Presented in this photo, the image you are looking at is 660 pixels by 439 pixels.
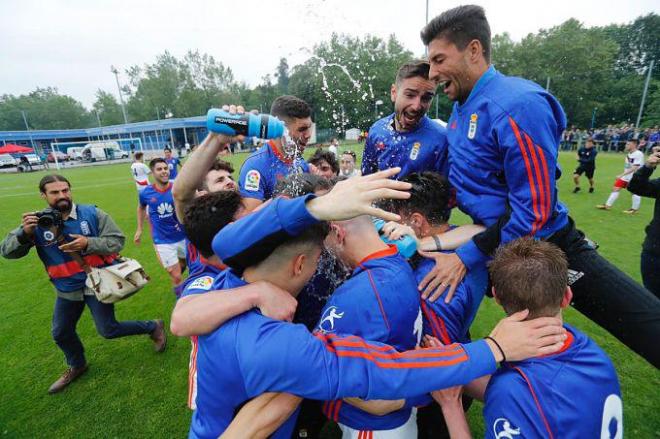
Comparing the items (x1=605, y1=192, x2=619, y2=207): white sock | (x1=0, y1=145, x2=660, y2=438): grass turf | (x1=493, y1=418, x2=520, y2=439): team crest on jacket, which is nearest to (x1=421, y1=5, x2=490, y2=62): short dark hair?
(x1=493, y1=418, x2=520, y2=439): team crest on jacket

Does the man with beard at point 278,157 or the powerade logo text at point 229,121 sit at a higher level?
the powerade logo text at point 229,121

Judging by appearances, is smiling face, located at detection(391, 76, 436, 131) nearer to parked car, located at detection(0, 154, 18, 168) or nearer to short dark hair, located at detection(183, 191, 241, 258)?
short dark hair, located at detection(183, 191, 241, 258)

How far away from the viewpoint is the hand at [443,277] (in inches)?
85.6

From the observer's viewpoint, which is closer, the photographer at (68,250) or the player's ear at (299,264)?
the player's ear at (299,264)

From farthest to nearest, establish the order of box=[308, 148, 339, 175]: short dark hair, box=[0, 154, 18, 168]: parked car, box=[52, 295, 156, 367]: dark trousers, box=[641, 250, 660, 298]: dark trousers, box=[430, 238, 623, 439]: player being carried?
1. box=[0, 154, 18, 168]: parked car
2. box=[308, 148, 339, 175]: short dark hair
3. box=[52, 295, 156, 367]: dark trousers
4. box=[641, 250, 660, 298]: dark trousers
5. box=[430, 238, 623, 439]: player being carried

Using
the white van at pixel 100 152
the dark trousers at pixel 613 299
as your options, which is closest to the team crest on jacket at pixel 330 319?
the dark trousers at pixel 613 299

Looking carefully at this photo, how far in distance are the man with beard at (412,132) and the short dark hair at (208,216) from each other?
1655 millimetres

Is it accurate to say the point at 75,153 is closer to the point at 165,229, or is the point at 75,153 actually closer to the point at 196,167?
the point at 165,229

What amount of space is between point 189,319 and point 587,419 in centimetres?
184

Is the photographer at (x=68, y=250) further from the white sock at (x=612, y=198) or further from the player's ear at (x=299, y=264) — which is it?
the white sock at (x=612, y=198)

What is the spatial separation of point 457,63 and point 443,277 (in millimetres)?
1516

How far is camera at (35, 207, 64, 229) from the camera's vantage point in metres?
3.76

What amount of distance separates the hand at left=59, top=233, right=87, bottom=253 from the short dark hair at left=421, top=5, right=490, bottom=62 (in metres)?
4.27

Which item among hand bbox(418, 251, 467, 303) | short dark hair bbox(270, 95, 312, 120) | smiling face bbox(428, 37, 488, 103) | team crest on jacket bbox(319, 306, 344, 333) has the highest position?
smiling face bbox(428, 37, 488, 103)
